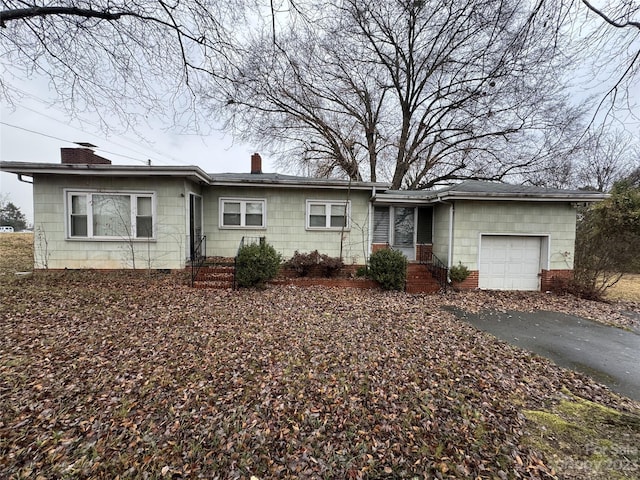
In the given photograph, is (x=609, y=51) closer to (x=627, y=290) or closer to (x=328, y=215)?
(x=328, y=215)

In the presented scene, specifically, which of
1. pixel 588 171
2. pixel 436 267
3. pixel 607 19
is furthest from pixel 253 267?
pixel 588 171

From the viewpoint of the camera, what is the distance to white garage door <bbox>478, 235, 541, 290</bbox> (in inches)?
368

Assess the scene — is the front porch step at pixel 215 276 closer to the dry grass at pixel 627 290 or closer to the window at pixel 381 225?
the window at pixel 381 225

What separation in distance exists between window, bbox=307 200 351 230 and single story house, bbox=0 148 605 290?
1.4 inches

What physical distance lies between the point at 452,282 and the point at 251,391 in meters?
7.82

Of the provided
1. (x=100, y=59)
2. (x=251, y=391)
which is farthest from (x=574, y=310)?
(x=100, y=59)

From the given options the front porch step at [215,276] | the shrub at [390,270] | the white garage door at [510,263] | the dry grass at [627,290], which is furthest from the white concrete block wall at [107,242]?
the dry grass at [627,290]

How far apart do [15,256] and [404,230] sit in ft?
51.5

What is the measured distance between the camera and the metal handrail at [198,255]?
341 inches

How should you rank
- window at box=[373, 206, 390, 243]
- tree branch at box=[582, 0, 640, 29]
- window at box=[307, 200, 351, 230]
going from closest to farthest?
tree branch at box=[582, 0, 640, 29] < window at box=[307, 200, 351, 230] < window at box=[373, 206, 390, 243]

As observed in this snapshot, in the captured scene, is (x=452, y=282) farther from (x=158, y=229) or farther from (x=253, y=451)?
(x=158, y=229)

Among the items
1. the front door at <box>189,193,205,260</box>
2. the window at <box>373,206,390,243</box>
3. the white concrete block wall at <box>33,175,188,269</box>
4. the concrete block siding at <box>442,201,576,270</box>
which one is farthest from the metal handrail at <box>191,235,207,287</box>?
the concrete block siding at <box>442,201,576,270</box>

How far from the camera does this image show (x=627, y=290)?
990 cm

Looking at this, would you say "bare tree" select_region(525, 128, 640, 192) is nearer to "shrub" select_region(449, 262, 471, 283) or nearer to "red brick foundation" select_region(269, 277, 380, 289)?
"shrub" select_region(449, 262, 471, 283)
